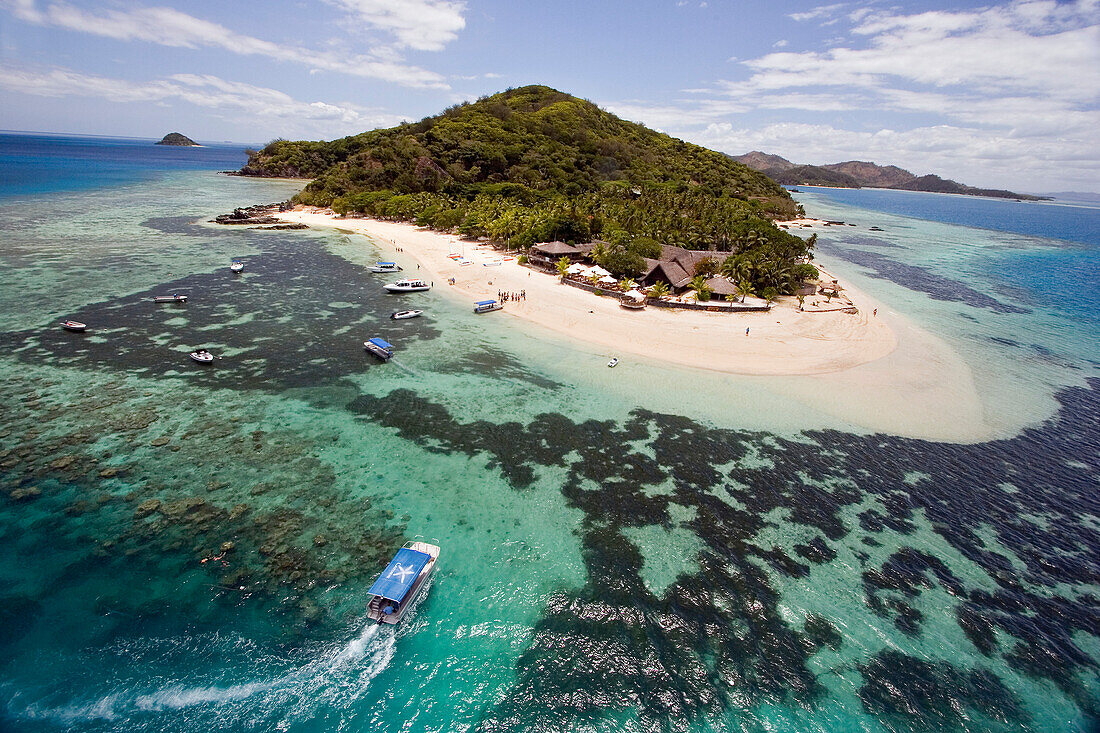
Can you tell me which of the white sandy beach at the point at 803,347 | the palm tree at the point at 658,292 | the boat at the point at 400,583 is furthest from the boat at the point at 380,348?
the palm tree at the point at 658,292

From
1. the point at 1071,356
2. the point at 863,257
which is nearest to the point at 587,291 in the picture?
the point at 1071,356

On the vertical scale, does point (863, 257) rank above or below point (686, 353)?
above

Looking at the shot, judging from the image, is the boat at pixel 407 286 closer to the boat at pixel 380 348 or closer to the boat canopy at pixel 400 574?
the boat at pixel 380 348

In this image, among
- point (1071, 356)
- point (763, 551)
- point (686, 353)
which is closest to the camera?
point (763, 551)

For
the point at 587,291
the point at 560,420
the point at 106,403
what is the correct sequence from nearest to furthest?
1. the point at 106,403
2. the point at 560,420
3. the point at 587,291

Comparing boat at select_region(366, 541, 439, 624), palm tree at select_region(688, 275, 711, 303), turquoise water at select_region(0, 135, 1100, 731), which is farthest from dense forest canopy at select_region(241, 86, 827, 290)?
boat at select_region(366, 541, 439, 624)

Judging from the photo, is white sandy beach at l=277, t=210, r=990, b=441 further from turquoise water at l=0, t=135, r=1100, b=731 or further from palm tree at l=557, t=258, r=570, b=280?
turquoise water at l=0, t=135, r=1100, b=731

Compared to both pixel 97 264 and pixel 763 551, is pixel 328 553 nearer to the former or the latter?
pixel 763 551
